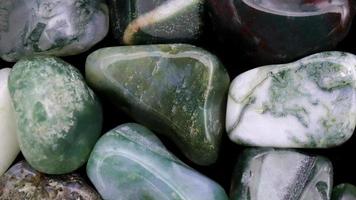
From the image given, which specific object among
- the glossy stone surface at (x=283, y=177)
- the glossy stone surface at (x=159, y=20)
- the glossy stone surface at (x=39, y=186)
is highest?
the glossy stone surface at (x=159, y=20)

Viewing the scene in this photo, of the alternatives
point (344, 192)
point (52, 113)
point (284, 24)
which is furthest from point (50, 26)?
point (344, 192)

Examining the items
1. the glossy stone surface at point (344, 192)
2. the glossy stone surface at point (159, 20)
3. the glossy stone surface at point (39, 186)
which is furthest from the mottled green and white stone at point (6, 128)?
the glossy stone surface at point (344, 192)

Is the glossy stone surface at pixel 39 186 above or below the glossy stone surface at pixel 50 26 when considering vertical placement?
below

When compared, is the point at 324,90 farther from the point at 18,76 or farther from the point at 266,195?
the point at 18,76

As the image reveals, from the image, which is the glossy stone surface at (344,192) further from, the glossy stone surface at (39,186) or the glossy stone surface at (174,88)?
the glossy stone surface at (39,186)

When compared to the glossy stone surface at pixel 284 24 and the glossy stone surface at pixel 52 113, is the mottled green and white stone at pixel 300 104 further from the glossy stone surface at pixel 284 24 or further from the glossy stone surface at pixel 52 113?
the glossy stone surface at pixel 52 113

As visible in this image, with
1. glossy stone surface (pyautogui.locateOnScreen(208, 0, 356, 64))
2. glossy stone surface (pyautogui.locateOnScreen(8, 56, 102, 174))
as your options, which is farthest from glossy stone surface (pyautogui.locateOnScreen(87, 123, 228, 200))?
glossy stone surface (pyautogui.locateOnScreen(208, 0, 356, 64))

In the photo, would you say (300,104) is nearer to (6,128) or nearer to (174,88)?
(174,88)

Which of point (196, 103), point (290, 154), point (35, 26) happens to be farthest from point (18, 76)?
point (290, 154)
